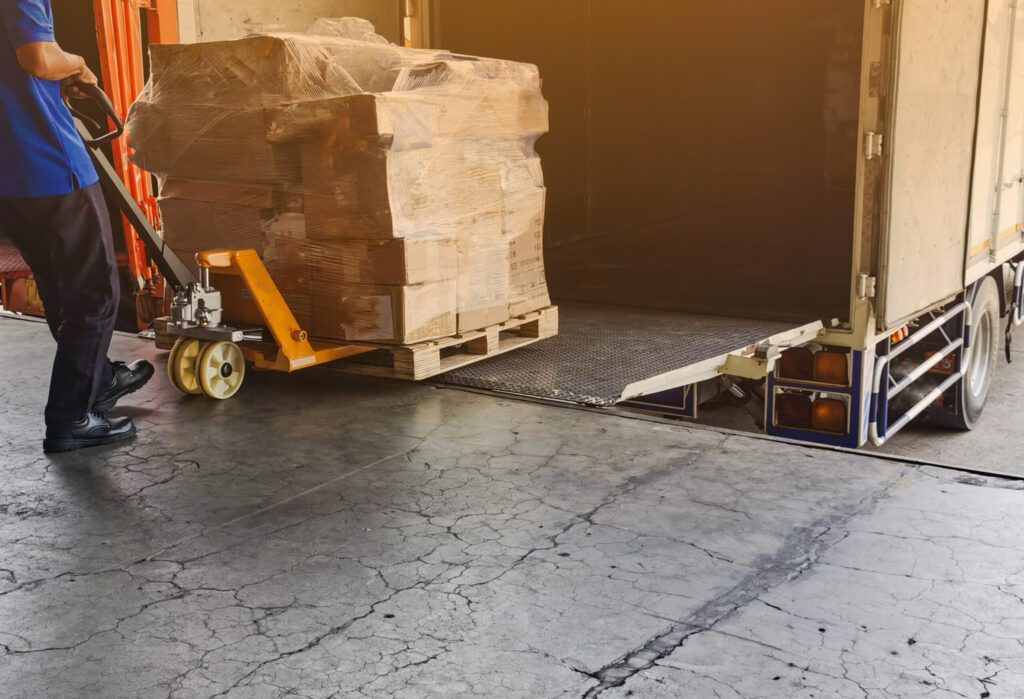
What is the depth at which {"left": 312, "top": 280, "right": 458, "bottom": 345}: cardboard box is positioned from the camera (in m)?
4.20

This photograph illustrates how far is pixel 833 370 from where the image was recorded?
204 inches

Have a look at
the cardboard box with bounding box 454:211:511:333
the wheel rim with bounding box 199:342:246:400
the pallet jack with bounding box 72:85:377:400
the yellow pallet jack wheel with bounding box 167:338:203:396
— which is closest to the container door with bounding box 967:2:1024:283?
the cardboard box with bounding box 454:211:511:333

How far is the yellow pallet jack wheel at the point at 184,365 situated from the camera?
441 cm

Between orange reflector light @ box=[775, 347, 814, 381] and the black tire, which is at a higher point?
orange reflector light @ box=[775, 347, 814, 381]

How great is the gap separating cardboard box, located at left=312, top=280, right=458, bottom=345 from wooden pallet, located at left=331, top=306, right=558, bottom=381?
59 mm

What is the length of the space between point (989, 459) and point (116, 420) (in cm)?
475

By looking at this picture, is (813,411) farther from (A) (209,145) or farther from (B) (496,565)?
(A) (209,145)

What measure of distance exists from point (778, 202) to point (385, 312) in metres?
5.55

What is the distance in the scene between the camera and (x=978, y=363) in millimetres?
6691

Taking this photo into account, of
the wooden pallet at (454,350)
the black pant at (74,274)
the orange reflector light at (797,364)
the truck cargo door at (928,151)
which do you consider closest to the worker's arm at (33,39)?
the black pant at (74,274)

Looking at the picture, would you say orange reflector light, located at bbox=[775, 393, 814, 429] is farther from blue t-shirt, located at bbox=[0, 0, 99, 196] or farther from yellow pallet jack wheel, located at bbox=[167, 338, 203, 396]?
blue t-shirt, located at bbox=[0, 0, 99, 196]

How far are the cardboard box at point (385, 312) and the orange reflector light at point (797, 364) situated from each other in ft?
6.00

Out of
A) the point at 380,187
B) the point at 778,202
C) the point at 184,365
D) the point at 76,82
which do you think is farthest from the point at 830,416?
the point at 778,202

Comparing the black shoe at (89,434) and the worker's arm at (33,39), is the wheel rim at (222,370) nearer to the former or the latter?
the black shoe at (89,434)
